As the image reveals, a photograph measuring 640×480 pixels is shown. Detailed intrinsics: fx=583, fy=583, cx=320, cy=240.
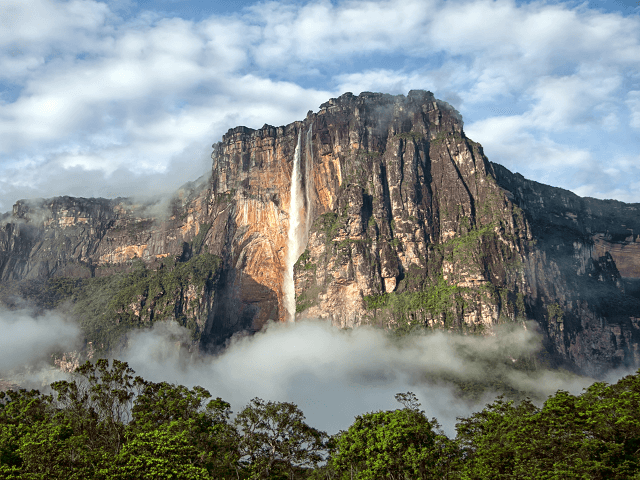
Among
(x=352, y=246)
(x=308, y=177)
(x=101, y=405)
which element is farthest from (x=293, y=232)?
(x=101, y=405)

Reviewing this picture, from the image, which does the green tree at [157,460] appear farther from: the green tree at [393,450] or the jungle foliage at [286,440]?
the green tree at [393,450]

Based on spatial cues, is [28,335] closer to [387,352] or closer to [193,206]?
[193,206]

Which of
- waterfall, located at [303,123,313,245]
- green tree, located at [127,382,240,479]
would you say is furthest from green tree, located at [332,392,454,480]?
waterfall, located at [303,123,313,245]

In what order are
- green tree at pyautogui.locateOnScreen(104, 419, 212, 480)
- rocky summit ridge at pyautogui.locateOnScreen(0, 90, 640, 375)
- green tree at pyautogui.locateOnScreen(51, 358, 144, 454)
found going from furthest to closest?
rocky summit ridge at pyautogui.locateOnScreen(0, 90, 640, 375), green tree at pyautogui.locateOnScreen(51, 358, 144, 454), green tree at pyautogui.locateOnScreen(104, 419, 212, 480)

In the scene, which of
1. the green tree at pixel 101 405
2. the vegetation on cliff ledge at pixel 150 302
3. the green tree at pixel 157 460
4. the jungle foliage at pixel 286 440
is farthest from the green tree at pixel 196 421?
→ the vegetation on cliff ledge at pixel 150 302

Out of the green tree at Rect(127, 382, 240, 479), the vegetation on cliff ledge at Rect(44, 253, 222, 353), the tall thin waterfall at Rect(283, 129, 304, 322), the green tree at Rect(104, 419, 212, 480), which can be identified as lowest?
the green tree at Rect(104, 419, 212, 480)

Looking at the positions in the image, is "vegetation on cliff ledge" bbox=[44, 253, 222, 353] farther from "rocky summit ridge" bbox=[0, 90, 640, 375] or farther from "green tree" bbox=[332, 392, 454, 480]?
"green tree" bbox=[332, 392, 454, 480]
